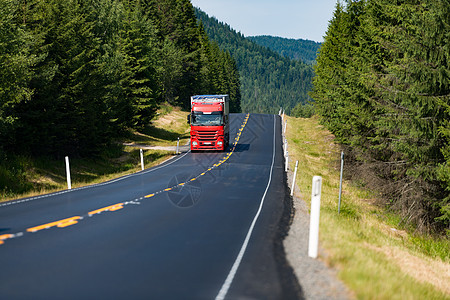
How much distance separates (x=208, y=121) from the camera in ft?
113

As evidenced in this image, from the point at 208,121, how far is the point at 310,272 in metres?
27.8

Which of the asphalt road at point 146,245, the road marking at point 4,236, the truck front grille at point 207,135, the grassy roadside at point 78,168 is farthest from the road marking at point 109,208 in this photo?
the truck front grille at point 207,135

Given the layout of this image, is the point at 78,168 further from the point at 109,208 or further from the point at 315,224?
the point at 315,224

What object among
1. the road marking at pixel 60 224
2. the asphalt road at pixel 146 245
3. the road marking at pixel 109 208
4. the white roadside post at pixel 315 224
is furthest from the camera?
the road marking at pixel 109 208

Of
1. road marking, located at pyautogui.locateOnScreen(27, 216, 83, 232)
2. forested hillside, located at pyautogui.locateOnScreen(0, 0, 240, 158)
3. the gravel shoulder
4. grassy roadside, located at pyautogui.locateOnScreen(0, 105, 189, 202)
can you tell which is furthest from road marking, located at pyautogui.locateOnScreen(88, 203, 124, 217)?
forested hillside, located at pyautogui.locateOnScreen(0, 0, 240, 158)

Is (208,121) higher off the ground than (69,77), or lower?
lower

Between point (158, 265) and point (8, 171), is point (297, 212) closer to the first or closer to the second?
point (158, 265)

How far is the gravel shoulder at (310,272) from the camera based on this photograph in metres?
6.26

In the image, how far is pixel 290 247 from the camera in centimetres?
902

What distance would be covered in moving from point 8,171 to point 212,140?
16307 millimetres

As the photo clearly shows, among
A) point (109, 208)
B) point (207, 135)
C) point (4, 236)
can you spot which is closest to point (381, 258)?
point (109, 208)

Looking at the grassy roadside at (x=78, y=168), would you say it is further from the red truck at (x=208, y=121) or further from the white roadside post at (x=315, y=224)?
the white roadside post at (x=315, y=224)

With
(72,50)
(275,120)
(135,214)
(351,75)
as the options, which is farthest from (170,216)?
(275,120)

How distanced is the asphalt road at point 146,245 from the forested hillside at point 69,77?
11.3 meters
